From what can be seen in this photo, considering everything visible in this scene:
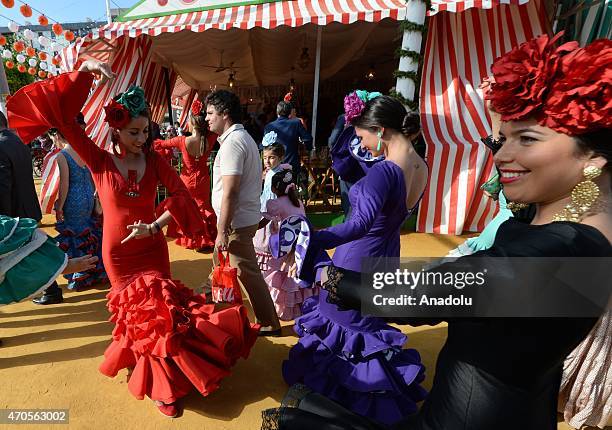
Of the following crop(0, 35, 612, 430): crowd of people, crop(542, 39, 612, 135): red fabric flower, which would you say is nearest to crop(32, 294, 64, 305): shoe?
crop(0, 35, 612, 430): crowd of people

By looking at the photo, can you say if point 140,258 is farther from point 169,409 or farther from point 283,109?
point 283,109

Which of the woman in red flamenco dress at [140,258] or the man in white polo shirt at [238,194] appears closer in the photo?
the woman in red flamenco dress at [140,258]

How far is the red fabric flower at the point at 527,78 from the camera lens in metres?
0.95

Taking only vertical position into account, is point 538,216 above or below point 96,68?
below

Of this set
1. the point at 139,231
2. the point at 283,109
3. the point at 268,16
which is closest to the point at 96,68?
the point at 139,231

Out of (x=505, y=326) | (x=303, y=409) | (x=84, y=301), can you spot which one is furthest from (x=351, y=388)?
(x=84, y=301)

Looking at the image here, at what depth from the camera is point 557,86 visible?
0.94 m

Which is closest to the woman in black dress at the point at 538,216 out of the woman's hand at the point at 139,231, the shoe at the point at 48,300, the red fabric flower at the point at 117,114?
the woman's hand at the point at 139,231

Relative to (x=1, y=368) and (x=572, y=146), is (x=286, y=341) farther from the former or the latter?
(x=572, y=146)

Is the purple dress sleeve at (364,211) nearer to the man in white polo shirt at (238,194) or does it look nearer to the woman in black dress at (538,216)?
the woman in black dress at (538,216)

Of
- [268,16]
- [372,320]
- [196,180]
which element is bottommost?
[372,320]

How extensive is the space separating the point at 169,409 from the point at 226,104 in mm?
2214

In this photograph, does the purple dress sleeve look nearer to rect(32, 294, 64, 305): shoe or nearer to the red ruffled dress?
rect(32, 294, 64, 305): shoe

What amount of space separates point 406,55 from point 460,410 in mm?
5079
